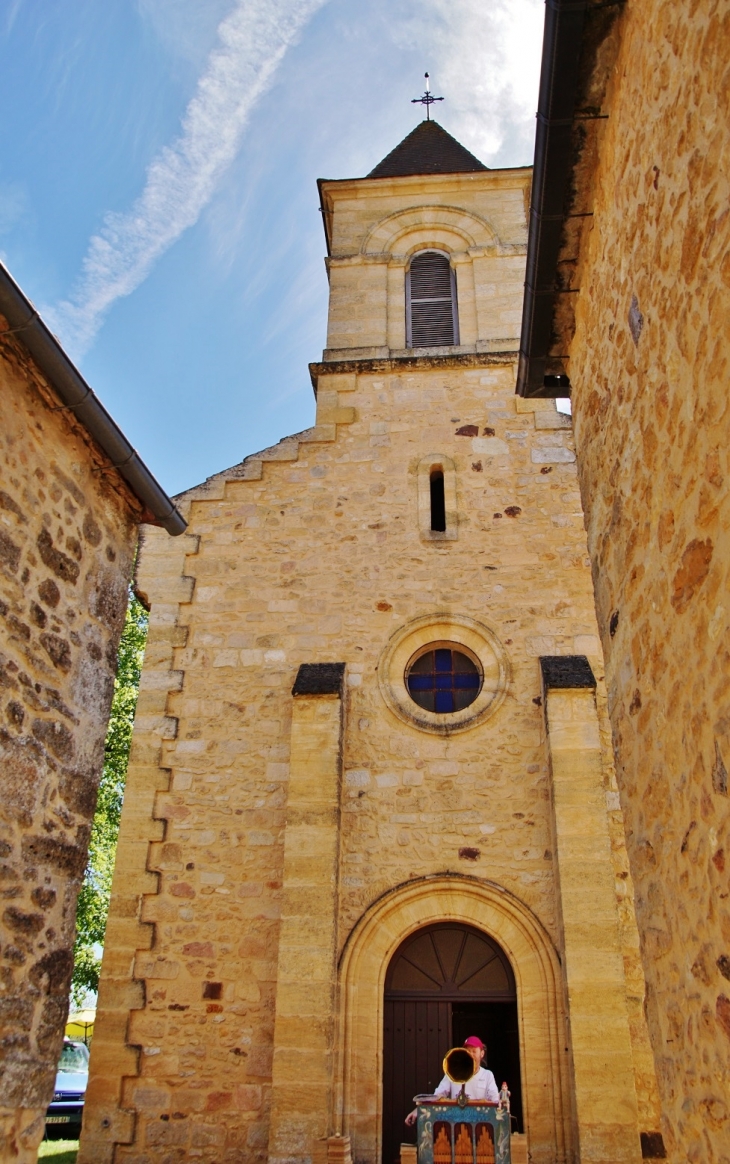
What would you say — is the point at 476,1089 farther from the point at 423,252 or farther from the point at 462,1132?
the point at 423,252

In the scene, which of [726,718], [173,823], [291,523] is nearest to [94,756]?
[726,718]

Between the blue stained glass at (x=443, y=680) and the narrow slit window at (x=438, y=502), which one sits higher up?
the narrow slit window at (x=438, y=502)

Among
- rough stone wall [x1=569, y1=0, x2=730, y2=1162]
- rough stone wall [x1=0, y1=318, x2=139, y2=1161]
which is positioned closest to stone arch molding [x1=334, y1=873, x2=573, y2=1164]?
rough stone wall [x1=0, y1=318, x2=139, y2=1161]

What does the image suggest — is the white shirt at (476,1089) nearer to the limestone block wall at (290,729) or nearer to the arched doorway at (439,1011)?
the limestone block wall at (290,729)

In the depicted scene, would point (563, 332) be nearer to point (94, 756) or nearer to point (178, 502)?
point (94, 756)

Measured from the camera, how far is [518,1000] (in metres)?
7.65

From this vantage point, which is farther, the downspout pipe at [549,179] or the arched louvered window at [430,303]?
the arched louvered window at [430,303]

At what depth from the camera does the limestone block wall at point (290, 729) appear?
757 cm

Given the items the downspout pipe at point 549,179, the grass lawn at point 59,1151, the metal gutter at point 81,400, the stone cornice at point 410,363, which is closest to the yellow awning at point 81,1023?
the grass lawn at point 59,1151

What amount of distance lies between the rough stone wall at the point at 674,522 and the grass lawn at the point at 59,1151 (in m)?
9.11

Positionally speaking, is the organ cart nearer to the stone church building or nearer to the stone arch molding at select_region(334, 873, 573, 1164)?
the stone church building

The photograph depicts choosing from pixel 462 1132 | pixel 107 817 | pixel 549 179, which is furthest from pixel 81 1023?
Answer: pixel 549 179

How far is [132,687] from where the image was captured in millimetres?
16234

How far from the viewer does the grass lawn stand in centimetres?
1031
